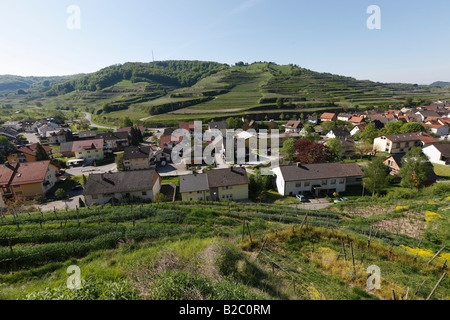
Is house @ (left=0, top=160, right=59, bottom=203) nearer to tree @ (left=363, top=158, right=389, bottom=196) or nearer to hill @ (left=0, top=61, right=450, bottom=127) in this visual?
tree @ (left=363, top=158, right=389, bottom=196)

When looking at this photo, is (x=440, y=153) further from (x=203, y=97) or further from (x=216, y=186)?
(x=203, y=97)

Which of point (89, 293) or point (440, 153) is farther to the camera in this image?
point (440, 153)

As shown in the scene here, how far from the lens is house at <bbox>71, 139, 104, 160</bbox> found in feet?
166

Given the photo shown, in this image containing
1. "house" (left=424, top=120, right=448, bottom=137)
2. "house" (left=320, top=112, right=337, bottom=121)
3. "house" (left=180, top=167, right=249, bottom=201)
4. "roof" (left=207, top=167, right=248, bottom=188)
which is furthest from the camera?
"house" (left=320, top=112, right=337, bottom=121)

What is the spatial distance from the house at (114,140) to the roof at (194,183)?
3856 cm

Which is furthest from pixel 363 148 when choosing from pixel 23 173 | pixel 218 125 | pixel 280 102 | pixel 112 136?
pixel 112 136

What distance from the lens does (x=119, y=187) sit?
2877 centimetres

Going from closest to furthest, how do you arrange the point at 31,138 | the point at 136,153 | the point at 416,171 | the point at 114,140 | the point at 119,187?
the point at 119,187
the point at 416,171
the point at 136,153
the point at 114,140
the point at 31,138

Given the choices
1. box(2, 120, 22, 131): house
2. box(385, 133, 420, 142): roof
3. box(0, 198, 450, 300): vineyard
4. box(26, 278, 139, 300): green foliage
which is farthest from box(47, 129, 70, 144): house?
box(385, 133, 420, 142): roof

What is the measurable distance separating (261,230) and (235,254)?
531 centimetres

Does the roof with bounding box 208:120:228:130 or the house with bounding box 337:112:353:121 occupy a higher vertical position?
the house with bounding box 337:112:353:121

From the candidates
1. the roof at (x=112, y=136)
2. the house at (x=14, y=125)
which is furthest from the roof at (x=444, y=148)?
the house at (x=14, y=125)

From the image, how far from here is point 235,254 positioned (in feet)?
33.2

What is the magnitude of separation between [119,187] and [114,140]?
37.0 m
